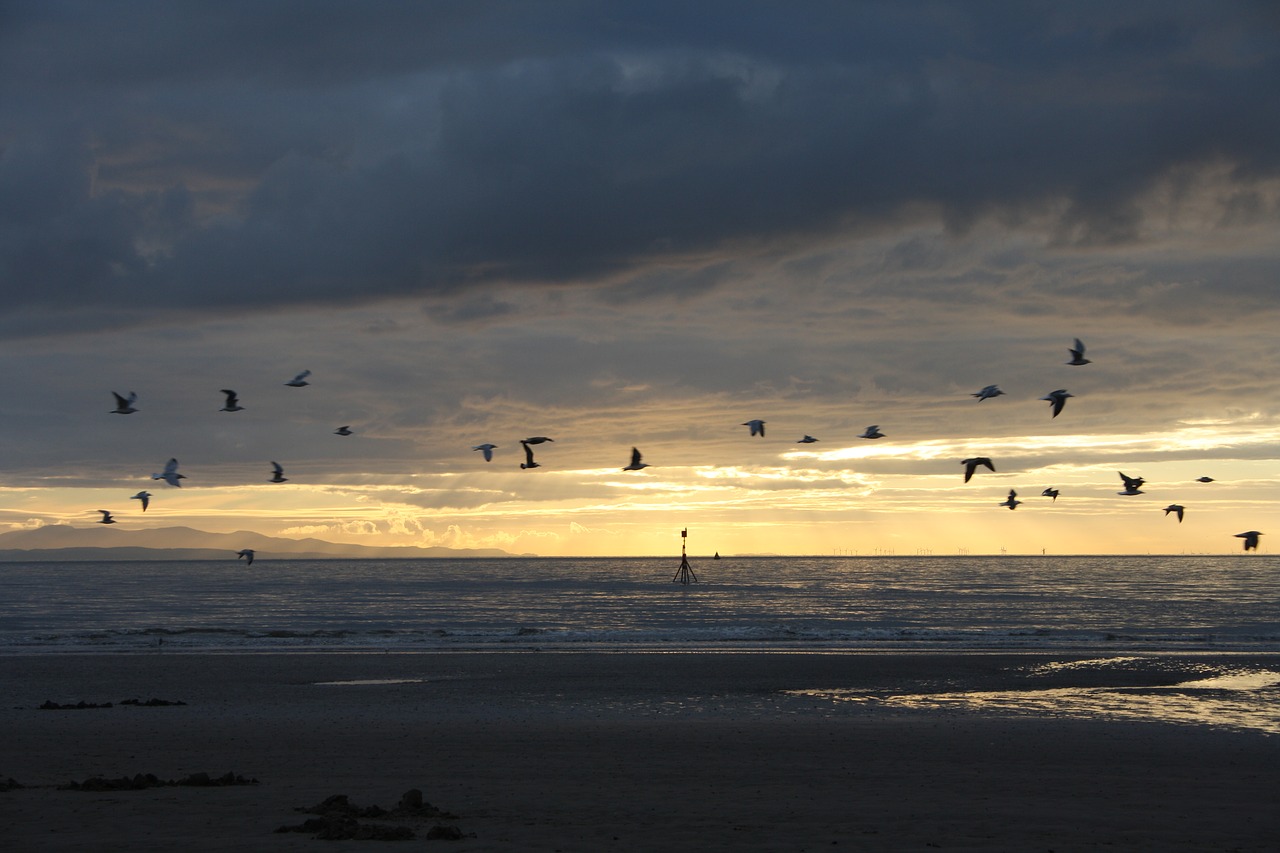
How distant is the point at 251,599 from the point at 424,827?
9475 cm

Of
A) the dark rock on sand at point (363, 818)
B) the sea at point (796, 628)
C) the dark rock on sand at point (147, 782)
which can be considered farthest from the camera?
the sea at point (796, 628)

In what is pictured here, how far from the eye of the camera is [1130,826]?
47.8ft

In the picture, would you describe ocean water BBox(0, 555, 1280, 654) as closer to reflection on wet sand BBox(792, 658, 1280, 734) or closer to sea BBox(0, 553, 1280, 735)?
sea BBox(0, 553, 1280, 735)

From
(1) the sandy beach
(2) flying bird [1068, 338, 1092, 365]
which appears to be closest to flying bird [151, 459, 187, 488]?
(1) the sandy beach

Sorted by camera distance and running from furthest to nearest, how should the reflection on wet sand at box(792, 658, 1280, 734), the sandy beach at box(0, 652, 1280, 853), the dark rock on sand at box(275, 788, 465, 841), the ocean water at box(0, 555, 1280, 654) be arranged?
the ocean water at box(0, 555, 1280, 654) < the reflection on wet sand at box(792, 658, 1280, 734) < the sandy beach at box(0, 652, 1280, 853) < the dark rock on sand at box(275, 788, 465, 841)

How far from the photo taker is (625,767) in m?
18.9

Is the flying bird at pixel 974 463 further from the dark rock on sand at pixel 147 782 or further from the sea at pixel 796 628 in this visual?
the dark rock on sand at pixel 147 782

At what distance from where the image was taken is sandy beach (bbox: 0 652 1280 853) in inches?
551

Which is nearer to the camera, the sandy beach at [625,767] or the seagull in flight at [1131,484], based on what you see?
the sandy beach at [625,767]

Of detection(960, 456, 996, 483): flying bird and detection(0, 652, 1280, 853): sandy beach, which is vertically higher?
detection(960, 456, 996, 483): flying bird

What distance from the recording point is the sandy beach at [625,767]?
1399 cm

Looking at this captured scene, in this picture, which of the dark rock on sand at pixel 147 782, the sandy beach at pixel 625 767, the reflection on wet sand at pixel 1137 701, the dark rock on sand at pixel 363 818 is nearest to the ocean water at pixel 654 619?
the reflection on wet sand at pixel 1137 701

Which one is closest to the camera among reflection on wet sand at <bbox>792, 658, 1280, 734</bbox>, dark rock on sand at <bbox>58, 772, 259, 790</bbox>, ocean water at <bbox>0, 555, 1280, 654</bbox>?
dark rock on sand at <bbox>58, 772, 259, 790</bbox>

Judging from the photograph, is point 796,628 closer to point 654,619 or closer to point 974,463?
point 654,619
